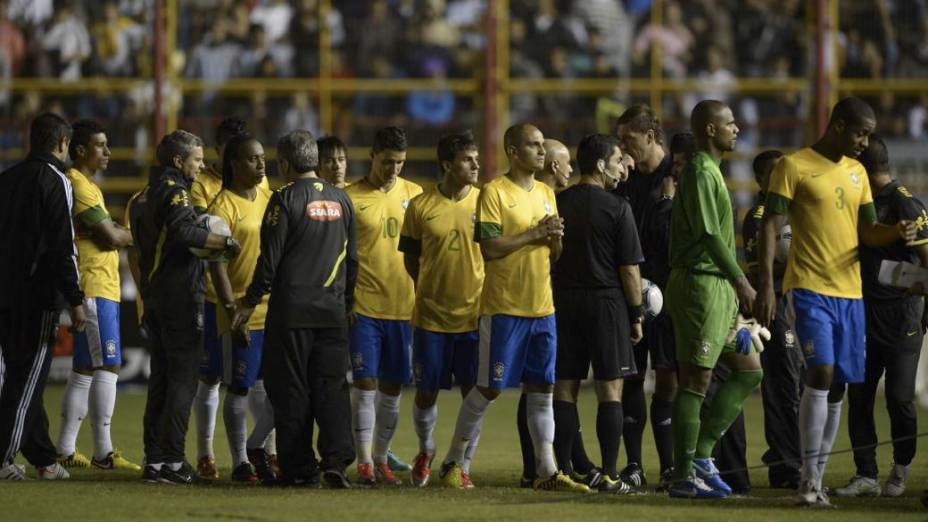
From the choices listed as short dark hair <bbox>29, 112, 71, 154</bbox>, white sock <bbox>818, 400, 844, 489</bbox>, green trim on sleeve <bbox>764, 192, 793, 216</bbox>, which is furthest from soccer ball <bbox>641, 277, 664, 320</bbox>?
short dark hair <bbox>29, 112, 71, 154</bbox>

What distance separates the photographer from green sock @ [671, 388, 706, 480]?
382 inches

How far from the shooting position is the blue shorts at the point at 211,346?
36.6 ft

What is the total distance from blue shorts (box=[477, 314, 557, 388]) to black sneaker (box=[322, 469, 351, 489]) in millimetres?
1024

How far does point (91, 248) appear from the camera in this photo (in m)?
12.0

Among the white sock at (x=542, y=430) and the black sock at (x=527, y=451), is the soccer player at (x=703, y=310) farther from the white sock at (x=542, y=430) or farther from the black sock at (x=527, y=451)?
the black sock at (x=527, y=451)

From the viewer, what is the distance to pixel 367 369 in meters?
11.2

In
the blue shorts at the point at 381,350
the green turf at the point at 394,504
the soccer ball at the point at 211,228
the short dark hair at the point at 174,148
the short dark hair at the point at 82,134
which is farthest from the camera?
the short dark hair at the point at 82,134

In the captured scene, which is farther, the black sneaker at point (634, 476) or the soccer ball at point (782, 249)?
the soccer ball at point (782, 249)

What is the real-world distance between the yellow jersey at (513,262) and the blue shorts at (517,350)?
0.21 feet

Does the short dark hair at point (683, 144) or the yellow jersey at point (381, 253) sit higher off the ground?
the short dark hair at point (683, 144)

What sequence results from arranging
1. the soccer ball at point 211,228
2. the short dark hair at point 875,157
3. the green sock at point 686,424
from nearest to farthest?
the green sock at point 686,424
the soccer ball at point 211,228
the short dark hair at point 875,157

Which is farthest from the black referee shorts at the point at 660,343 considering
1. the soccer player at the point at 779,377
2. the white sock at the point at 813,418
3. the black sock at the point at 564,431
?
the white sock at the point at 813,418

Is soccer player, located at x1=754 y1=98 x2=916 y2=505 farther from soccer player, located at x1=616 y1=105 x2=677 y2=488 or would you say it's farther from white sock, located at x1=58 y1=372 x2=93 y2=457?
white sock, located at x1=58 y1=372 x2=93 y2=457

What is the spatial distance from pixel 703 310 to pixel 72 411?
4771 millimetres
